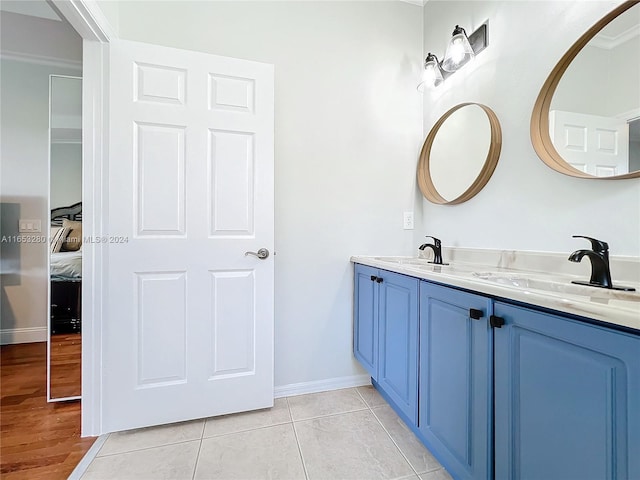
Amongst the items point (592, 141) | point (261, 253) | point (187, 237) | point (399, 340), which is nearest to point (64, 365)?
point (187, 237)

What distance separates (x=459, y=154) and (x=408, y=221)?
54cm

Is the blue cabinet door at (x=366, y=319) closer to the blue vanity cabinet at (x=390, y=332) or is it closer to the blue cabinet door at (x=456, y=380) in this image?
the blue vanity cabinet at (x=390, y=332)

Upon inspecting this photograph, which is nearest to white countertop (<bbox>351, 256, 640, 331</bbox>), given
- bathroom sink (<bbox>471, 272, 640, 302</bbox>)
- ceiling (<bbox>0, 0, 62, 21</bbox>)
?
bathroom sink (<bbox>471, 272, 640, 302</bbox>)

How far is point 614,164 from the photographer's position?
3.22ft

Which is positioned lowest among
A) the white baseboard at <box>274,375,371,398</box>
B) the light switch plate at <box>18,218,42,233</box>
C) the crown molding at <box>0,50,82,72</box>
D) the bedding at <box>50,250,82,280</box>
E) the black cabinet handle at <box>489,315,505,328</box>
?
the white baseboard at <box>274,375,371,398</box>

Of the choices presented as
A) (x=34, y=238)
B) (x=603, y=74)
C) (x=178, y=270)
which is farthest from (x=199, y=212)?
(x=34, y=238)

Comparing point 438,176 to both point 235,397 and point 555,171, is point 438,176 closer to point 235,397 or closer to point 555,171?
point 555,171

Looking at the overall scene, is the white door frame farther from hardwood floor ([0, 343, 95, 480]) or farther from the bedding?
the bedding

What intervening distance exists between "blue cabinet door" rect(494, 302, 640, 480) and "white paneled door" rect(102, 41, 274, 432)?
3.86 ft

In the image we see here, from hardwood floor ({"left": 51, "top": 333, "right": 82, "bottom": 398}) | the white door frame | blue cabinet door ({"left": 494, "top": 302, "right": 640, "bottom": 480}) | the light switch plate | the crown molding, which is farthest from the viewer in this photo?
the light switch plate

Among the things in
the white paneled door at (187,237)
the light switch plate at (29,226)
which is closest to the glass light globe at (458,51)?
the white paneled door at (187,237)

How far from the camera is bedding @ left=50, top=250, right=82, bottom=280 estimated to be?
171 centimetres

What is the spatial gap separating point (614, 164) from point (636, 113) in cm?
17

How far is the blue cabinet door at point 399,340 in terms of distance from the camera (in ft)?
4.08
